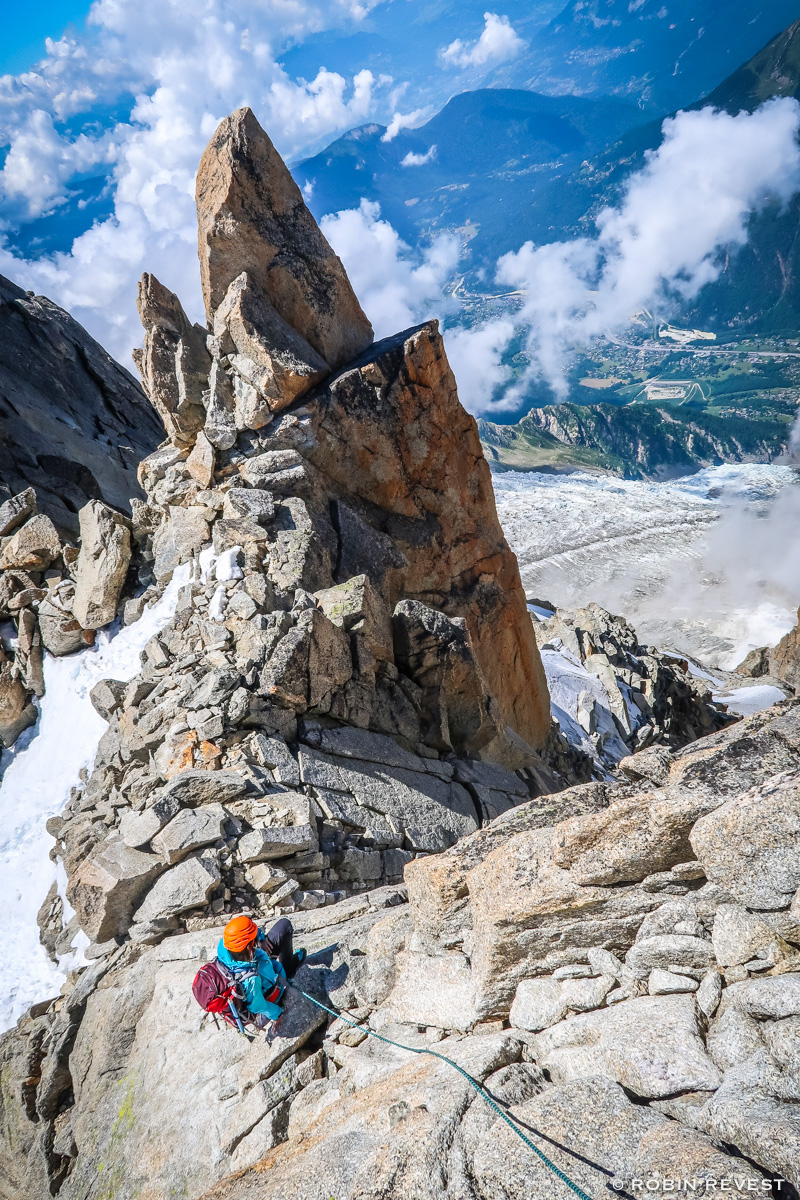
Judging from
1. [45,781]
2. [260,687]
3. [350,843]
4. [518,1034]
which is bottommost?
[350,843]

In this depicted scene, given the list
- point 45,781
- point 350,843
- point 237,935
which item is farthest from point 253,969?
point 45,781

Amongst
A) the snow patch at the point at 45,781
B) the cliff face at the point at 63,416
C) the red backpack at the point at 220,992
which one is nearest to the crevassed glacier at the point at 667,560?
the cliff face at the point at 63,416

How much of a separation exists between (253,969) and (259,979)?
14cm

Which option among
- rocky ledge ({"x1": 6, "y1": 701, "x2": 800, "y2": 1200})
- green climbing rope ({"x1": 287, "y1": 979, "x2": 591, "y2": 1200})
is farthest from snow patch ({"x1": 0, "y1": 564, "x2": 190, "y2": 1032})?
green climbing rope ({"x1": 287, "y1": 979, "x2": 591, "y2": 1200})

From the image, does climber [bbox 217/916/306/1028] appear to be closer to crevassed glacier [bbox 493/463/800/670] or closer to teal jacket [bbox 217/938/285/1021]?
teal jacket [bbox 217/938/285/1021]

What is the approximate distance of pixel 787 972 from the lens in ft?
17.9

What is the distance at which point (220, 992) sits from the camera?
8.10 metres

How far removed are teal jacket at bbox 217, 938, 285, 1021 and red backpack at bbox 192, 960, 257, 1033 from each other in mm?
69

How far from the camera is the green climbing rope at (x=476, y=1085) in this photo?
15.4 ft

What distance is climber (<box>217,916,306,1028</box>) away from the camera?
8.12 m

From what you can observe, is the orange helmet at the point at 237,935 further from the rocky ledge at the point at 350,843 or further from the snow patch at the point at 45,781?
the snow patch at the point at 45,781

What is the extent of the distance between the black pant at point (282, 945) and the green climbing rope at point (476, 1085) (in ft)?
0.72

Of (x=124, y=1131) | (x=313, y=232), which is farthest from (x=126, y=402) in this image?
(x=124, y=1131)

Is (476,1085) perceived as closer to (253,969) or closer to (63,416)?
(253,969)
